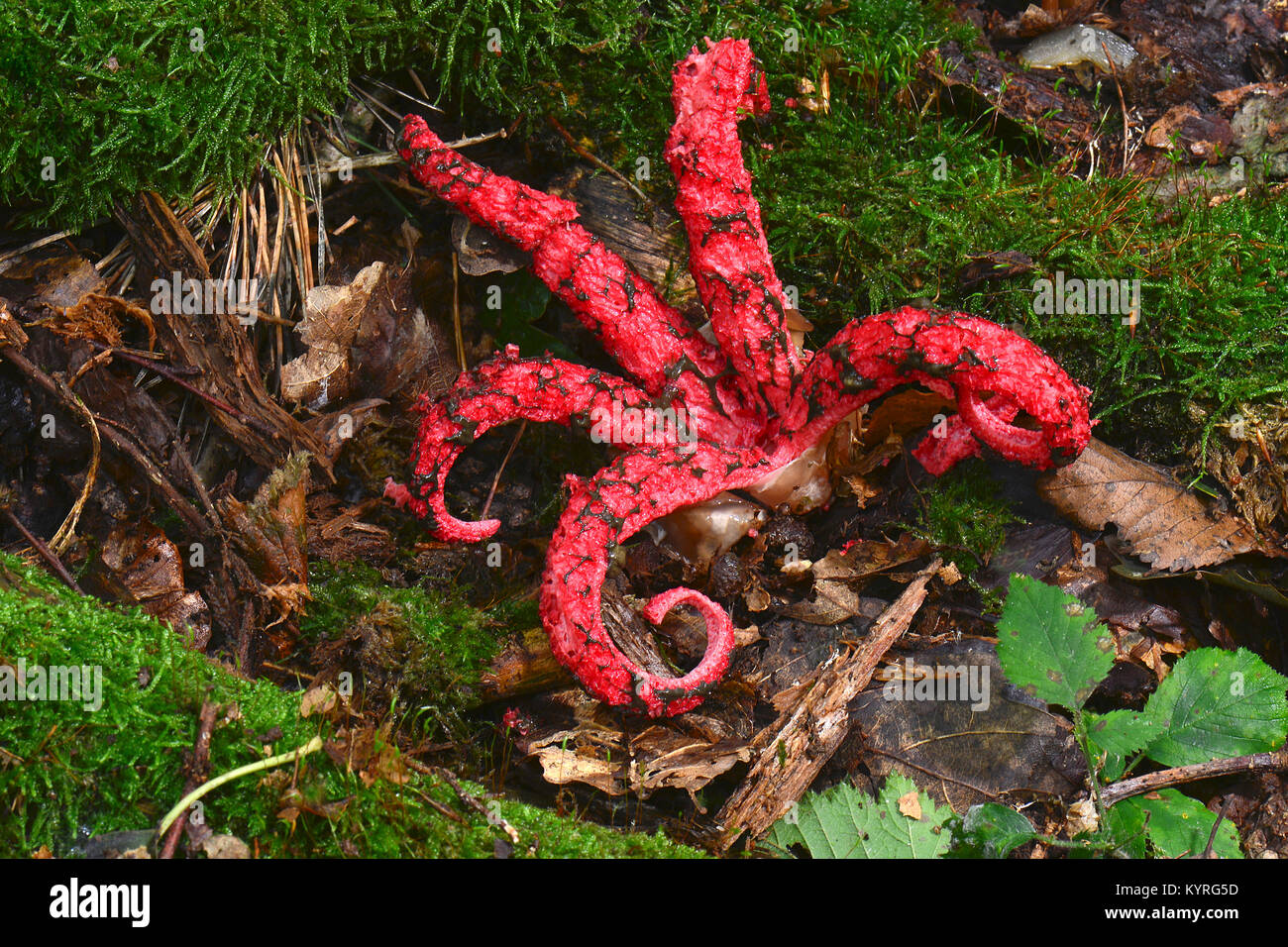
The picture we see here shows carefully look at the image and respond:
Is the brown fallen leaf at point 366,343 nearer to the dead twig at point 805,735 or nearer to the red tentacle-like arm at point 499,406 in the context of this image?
the red tentacle-like arm at point 499,406

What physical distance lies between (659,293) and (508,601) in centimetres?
145

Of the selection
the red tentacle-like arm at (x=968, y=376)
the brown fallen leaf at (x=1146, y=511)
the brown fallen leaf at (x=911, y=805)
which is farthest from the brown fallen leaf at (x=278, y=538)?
the brown fallen leaf at (x=1146, y=511)

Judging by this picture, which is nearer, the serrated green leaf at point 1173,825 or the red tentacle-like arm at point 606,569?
the serrated green leaf at point 1173,825

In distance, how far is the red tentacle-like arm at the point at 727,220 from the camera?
3307mm

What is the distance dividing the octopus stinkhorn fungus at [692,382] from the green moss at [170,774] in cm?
71

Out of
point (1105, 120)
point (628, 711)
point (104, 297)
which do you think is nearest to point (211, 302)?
point (104, 297)

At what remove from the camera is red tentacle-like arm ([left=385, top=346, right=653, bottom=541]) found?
3398 millimetres

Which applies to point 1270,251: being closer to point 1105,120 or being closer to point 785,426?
point 1105,120

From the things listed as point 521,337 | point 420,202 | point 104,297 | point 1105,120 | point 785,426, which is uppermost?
point 1105,120

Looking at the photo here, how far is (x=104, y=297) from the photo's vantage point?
3.60 metres

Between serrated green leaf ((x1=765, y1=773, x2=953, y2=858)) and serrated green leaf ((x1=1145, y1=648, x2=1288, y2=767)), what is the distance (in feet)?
2.60

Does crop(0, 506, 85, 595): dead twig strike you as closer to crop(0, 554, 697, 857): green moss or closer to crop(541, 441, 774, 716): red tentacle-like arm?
crop(0, 554, 697, 857): green moss

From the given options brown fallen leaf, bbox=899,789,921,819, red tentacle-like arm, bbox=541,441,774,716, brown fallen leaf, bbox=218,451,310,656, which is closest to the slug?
red tentacle-like arm, bbox=541,441,774,716

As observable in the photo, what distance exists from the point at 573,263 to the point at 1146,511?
2447 millimetres
